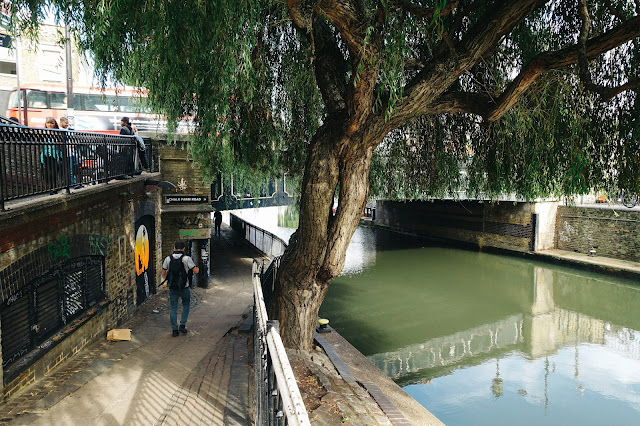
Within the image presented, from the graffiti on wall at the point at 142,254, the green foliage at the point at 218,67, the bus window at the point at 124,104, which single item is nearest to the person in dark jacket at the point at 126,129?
the green foliage at the point at 218,67

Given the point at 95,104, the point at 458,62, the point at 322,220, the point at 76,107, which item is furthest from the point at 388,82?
the point at 76,107

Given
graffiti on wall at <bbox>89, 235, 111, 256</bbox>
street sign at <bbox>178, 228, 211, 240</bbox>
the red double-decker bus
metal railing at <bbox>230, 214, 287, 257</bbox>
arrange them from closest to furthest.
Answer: graffiti on wall at <bbox>89, 235, 111, 256</bbox>
street sign at <bbox>178, 228, 211, 240</bbox>
metal railing at <bbox>230, 214, 287, 257</bbox>
the red double-decker bus

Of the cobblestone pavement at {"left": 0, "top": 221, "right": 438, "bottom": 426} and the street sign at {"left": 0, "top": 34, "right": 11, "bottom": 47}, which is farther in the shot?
the street sign at {"left": 0, "top": 34, "right": 11, "bottom": 47}

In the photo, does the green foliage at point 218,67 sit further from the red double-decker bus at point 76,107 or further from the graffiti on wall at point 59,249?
the red double-decker bus at point 76,107

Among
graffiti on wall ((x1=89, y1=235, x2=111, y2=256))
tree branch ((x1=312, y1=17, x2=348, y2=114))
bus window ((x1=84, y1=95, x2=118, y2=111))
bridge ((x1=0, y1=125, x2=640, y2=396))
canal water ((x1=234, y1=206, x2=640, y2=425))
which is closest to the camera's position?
bridge ((x1=0, y1=125, x2=640, y2=396))

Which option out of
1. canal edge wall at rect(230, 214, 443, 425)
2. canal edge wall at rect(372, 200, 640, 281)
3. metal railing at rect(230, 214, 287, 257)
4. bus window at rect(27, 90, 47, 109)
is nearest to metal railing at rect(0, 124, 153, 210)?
canal edge wall at rect(230, 214, 443, 425)

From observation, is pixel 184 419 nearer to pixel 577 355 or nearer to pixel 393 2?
pixel 393 2

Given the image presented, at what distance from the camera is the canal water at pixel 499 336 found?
8.83m

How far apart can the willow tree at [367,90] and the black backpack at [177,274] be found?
1.57m

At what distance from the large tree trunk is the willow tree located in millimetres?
21

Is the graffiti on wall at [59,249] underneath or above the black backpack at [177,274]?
above

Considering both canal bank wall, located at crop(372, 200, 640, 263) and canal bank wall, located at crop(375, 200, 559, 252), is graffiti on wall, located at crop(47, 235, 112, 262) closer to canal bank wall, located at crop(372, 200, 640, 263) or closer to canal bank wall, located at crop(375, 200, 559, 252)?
canal bank wall, located at crop(372, 200, 640, 263)

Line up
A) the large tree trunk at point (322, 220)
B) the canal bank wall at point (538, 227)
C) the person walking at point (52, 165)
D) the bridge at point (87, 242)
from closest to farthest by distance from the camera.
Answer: the bridge at point (87, 242)
the person walking at point (52, 165)
the large tree trunk at point (322, 220)
the canal bank wall at point (538, 227)

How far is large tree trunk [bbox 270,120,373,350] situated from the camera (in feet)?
21.8
